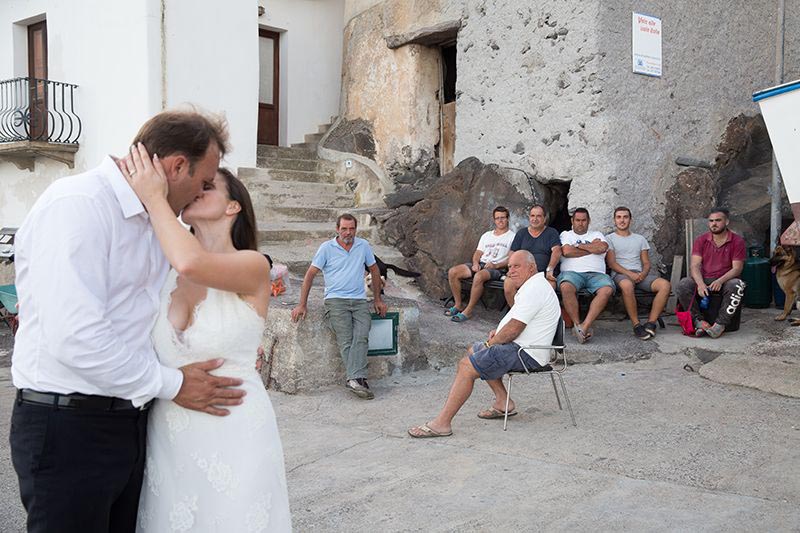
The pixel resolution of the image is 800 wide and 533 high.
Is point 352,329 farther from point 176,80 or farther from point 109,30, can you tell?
point 109,30

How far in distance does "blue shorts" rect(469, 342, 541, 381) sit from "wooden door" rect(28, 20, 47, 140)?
865 cm

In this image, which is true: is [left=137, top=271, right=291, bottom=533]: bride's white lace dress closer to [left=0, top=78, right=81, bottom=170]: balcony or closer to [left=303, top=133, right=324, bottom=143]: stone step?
[left=0, top=78, right=81, bottom=170]: balcony

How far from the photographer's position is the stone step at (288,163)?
38.9ft

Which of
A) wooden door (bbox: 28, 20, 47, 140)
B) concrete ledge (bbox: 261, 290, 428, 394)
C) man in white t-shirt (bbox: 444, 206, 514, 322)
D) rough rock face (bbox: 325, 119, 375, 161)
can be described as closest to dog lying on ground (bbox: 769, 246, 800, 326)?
man in white t-shirt (bbox: 444, 206, 514, 322)

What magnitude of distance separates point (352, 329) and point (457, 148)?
15.5ft

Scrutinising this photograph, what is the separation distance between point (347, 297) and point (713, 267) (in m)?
4.01

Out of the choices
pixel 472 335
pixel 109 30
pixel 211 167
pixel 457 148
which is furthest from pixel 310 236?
pixel 211 167

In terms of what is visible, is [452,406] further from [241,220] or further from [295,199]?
[295,199]

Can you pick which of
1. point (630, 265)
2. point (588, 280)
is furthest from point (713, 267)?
point (588, 280)

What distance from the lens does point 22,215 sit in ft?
41.9

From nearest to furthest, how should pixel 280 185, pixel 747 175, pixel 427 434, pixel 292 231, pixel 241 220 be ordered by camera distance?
pixel 241 220 < pixel 427 434 < pixel 292 231 < pixel 747 175 < pixel 280 185

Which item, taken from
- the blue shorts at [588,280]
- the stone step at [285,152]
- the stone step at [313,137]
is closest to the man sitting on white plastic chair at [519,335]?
the blue shorts at [588,280]

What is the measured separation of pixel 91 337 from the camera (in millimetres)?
1751

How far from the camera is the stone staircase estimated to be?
31.2 feet
